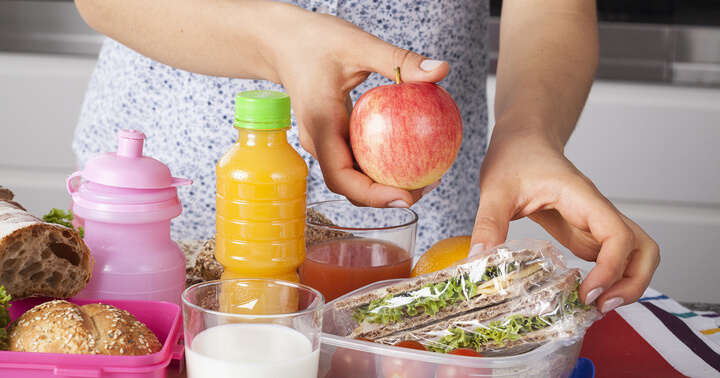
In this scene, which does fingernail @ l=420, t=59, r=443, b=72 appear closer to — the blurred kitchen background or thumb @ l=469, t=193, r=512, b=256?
thumb @ l=469, t=193, r=512, b=256

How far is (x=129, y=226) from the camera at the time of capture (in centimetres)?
78

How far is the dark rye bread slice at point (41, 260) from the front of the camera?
726 mm

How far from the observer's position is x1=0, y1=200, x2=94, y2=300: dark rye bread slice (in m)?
0.73

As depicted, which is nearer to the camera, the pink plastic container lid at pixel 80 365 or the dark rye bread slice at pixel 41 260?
the pink plastic container lid at pixel 80 365

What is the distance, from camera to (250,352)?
0.61m

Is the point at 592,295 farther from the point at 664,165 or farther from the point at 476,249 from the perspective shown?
the point at 664,165

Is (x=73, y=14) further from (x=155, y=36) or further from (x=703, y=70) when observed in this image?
(x=703, y=70)

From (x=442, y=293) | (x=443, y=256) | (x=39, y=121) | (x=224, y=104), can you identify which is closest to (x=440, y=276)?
(x=442, y=293)

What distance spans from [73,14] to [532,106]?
1.61m

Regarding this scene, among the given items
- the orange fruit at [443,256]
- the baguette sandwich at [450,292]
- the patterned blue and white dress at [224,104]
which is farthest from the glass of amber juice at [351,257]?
the patterned blue and white dress at [224,104]

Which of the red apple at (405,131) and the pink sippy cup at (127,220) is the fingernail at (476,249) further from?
the pink sippy cup at (127,220)

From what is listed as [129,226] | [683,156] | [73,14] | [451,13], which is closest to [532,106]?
[451,13]

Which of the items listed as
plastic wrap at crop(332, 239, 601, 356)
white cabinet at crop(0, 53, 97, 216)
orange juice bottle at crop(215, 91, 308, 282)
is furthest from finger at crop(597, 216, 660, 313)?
white cabinet at crop(0, 53, 97, 216)

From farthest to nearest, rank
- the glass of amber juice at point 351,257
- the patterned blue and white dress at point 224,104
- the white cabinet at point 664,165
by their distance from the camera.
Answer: the white cabinet at point 664,165 < the patterned blue and white dress at point 224,104 < the glass of amber juice at point 351,257
